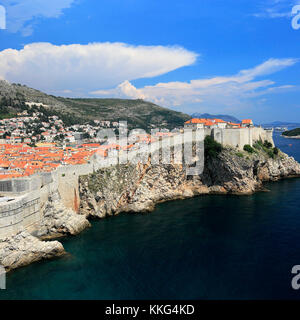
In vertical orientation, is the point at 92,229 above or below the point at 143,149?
below

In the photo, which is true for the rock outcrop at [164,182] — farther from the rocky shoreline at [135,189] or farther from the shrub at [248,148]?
the shrub at [248,148]

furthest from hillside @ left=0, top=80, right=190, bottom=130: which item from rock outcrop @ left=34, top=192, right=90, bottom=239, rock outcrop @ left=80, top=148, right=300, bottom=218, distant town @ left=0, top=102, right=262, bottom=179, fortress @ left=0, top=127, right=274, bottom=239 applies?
rock outcrop @ left=34, top=192, right=90, bottom=239

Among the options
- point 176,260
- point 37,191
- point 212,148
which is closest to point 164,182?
point 212,148

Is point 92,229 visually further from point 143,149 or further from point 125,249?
point 143,149

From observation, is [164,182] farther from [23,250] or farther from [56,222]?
[23,250]

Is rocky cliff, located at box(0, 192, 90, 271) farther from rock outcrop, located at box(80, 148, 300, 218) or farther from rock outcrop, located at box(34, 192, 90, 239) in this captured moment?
rock outcrop, located at box(80, 148, 300, 218)

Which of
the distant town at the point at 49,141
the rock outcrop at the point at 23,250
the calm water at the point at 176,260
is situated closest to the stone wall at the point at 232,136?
the distant town at the point at 49,141
